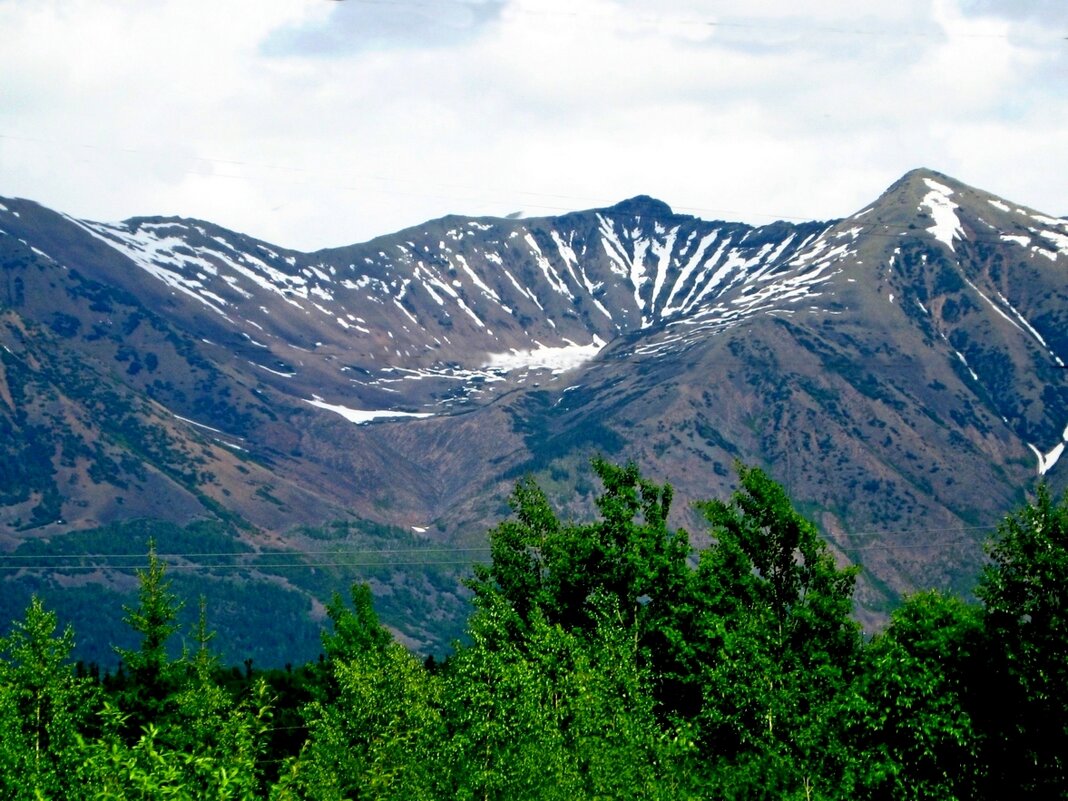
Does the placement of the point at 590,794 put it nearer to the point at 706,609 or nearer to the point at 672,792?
the point at 672,792

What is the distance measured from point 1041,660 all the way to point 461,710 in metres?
29.0

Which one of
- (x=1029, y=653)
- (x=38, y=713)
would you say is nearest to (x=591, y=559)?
(x=1029, y=653)

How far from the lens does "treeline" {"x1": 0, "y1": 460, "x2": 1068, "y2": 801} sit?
67.1 m

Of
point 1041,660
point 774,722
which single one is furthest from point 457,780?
point 1041,660

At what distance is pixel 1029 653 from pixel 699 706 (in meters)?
27.6

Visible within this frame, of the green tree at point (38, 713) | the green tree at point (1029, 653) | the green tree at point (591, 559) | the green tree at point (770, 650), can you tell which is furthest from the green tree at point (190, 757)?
the green tree at point (1029, 653)

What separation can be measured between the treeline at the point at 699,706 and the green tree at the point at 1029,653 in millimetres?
104

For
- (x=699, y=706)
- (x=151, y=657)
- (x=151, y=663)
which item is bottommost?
(x=151, y=663)

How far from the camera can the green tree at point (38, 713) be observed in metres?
65.3

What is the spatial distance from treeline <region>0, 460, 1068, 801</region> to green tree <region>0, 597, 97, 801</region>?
0.14 m

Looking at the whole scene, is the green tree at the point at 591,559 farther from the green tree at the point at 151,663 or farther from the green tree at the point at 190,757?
the green tree at the point at 190,757

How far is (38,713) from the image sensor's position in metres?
74.3

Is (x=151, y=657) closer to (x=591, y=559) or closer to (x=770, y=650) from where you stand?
(x=591, y=559)

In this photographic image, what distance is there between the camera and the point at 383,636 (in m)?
140
